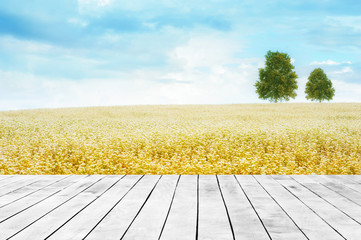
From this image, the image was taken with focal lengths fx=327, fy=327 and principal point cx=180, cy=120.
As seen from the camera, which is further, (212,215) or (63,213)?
(63,213)

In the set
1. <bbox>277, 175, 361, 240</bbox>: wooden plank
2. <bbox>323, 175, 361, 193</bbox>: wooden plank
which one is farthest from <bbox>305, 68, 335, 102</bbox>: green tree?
<bbox>277, 175, 361, 240</bbox>: wooden plank

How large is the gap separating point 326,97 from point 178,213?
62.9 metres

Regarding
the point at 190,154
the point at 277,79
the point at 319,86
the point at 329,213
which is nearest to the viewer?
the point at 329,213

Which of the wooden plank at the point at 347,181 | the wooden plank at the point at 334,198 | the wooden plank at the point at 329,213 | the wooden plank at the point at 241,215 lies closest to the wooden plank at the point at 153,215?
the wooden plank at the point at 241,215

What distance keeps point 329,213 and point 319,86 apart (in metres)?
61.7

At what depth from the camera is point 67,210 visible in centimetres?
343

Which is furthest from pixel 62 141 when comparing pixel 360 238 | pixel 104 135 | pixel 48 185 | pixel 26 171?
pixel 360 238

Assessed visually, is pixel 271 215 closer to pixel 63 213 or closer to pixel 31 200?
pixel 63 213

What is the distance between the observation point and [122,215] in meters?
3.22

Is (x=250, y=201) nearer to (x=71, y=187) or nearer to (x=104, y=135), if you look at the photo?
(x=71, y=187)

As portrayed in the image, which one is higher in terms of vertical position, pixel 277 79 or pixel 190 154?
pixel 277 79

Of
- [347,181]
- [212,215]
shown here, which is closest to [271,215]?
[212,215]

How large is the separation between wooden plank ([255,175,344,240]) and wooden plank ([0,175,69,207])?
3063 millimetres

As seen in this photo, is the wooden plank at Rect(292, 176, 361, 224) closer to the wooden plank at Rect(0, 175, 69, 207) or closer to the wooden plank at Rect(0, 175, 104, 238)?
the wooden plank at Rect(0, 175, 104, 238)
